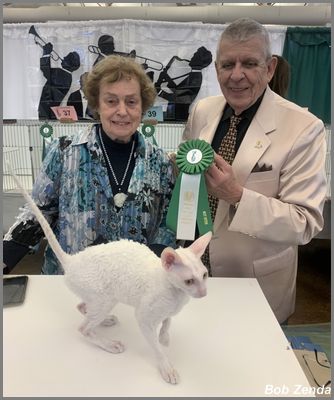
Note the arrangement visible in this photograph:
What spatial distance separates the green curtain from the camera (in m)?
2.82

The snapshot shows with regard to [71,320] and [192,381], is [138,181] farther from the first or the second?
[192,381]

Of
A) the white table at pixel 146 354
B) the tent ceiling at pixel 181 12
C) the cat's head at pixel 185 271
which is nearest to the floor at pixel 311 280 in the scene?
the white table at pixel 146 354

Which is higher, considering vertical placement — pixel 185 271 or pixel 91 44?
pixel 91 44

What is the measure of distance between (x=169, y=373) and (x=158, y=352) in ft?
0.13

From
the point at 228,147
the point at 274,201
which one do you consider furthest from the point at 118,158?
the point at 274,201

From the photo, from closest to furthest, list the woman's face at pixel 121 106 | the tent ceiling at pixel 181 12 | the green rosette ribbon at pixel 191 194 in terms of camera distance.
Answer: the green rosette ribbon at pixel 191 194
the woman's face at pixel 121 106
the tent ceiling at pixel 181 12

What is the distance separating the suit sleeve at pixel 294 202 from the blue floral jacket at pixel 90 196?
0.79 ft

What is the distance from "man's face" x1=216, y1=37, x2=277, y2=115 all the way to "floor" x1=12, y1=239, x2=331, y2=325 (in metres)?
1.35

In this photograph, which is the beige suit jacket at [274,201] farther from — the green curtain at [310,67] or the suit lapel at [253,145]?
the green curtain at [310,67]

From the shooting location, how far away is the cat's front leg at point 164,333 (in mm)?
749

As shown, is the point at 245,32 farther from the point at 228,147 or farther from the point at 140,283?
the point at 140,283

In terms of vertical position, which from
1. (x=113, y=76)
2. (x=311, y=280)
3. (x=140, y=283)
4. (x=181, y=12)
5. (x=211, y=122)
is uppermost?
(x=181, y=12)

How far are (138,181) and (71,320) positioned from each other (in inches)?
16.3

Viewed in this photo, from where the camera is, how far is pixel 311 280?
261cm
